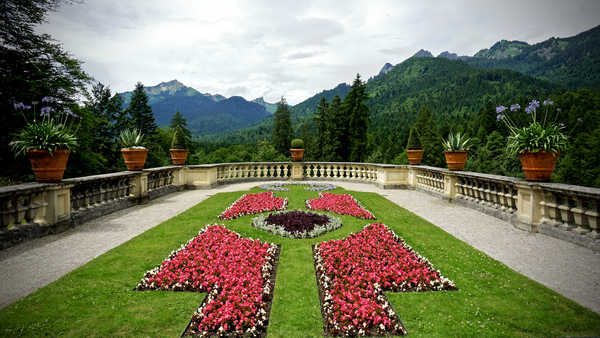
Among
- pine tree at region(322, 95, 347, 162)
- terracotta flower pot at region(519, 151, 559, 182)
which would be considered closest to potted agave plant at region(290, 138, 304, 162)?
terracotta flower pot at region(519, 151, 559, 182)

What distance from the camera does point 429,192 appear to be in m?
12.2

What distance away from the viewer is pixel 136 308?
350 centimetres

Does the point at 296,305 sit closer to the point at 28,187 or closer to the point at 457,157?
the point at 28,187

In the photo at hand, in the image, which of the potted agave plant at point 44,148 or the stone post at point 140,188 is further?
the stone post at point 140,188

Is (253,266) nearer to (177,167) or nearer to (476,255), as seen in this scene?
(476,255)

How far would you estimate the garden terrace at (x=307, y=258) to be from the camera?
10.6 feet

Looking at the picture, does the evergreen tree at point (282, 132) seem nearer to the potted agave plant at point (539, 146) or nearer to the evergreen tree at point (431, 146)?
the evergreen tree at point (431, 146)

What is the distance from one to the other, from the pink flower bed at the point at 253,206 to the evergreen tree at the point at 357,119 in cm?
3209

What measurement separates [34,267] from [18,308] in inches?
62.3

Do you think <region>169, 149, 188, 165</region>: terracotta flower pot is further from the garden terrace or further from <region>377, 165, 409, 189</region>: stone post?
<region>377, 165, 409, 189</region>: stone post

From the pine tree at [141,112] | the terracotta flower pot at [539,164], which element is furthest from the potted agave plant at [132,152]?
the pine tree at [141,112]

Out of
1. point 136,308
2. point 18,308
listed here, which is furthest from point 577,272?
point 18,308

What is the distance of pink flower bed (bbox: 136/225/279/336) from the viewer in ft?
10.4

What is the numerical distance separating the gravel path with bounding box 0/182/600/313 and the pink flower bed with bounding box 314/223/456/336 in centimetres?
166
